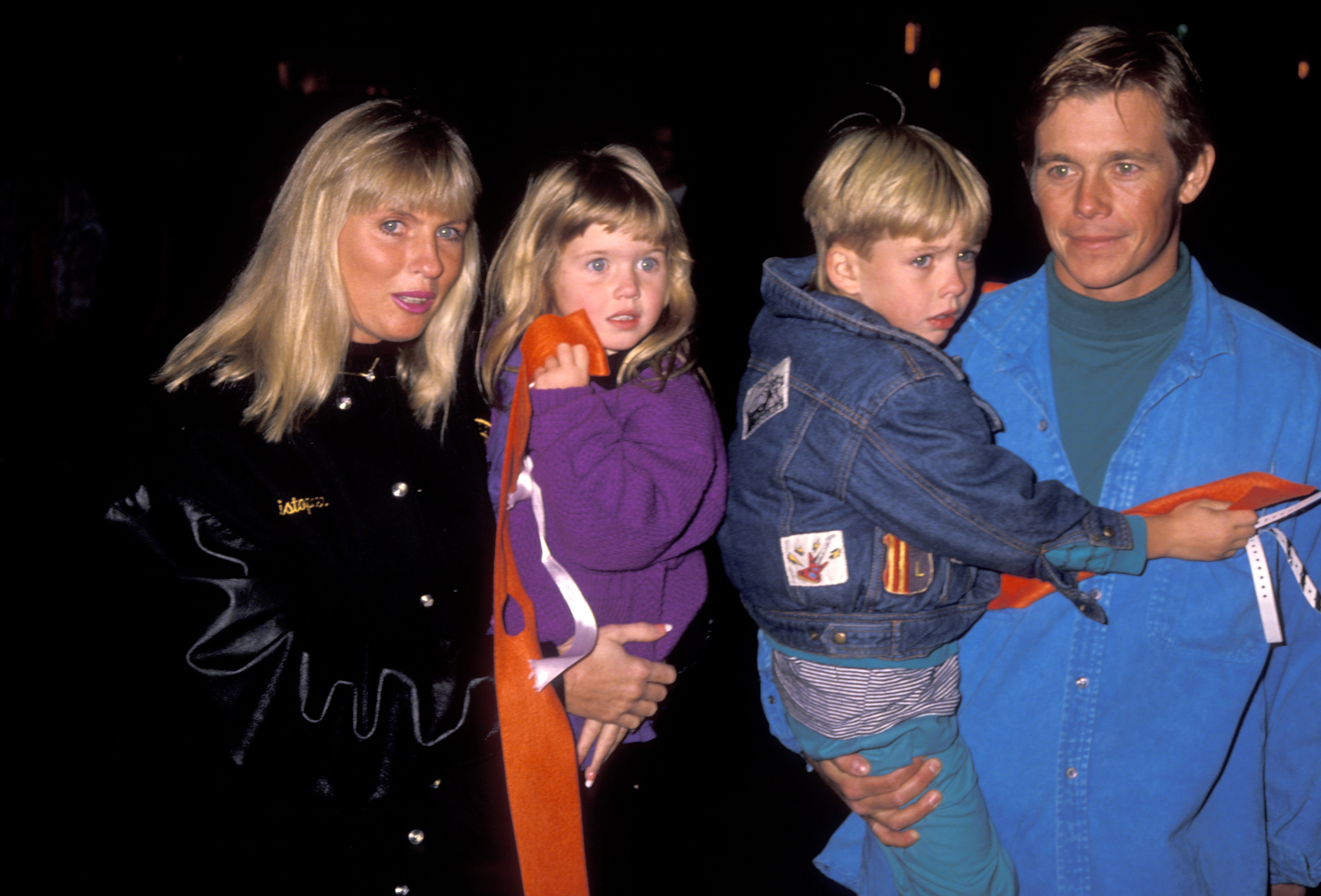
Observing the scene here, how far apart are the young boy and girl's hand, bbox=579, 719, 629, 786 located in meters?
0.39

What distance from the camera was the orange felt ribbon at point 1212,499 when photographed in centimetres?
150

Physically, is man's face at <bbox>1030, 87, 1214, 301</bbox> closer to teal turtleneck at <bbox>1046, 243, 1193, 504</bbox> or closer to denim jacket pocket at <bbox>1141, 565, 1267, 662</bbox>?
teal turtleneck at <bbox>1046, 243, 1193, 504</bbox>

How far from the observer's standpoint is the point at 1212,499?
1.54 meters

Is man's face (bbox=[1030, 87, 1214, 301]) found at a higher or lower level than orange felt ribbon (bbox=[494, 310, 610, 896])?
higher

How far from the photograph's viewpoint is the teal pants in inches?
62.0

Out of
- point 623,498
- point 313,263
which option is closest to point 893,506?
point 623,498

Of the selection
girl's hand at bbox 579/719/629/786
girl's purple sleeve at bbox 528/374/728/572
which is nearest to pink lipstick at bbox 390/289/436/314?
girl's purple sleeve at bbox 528/374/728/572

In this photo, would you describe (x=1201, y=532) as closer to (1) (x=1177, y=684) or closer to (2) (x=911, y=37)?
(1) (x=1177, y=684)

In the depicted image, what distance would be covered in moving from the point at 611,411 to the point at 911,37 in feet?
12.8

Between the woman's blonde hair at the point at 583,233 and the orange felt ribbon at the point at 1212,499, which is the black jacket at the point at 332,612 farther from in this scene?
the orange felt ribbon at the point at 1212,499

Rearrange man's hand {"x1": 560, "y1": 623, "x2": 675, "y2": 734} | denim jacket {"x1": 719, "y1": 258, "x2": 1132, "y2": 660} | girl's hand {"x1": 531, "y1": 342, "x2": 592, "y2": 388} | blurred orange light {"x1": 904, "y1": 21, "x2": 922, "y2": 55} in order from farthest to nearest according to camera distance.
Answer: blurred orange light {"x1": 904, "y1": 21, "x2": 922, "y2": 55} → man's hand {"x1": 560, "y1": 623, "x2": 675, "y2": 734} → girl's hand {"x1": 531, "y1": 342, "x2": 592, "y2": 388} → denim jacket {"x1": 719, "y1": 258, "x2": 1132, "y2": 660}

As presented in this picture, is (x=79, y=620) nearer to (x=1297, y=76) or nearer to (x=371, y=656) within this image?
(x=371, y=656)

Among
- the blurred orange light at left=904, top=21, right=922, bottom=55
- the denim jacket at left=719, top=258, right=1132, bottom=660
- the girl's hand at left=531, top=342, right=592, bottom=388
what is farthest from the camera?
the blurred orange light at left=904, top=21, right=922, bottom=55

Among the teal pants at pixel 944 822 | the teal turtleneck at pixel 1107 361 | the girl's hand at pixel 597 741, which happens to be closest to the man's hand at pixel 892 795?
the teal pants at pixel 944 822
